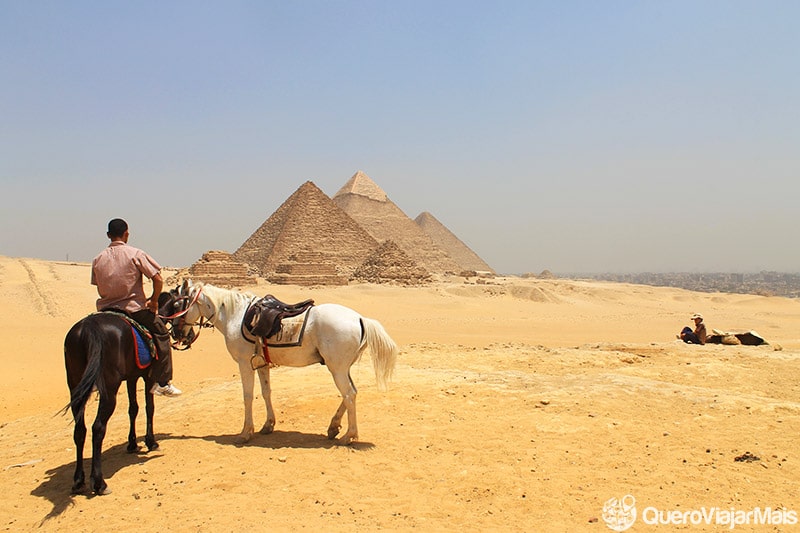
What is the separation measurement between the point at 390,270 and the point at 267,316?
139ft

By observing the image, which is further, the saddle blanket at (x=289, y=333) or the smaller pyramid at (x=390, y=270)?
the smaller pyramid at (x=390, y=270)

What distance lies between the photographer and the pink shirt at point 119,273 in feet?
15.4

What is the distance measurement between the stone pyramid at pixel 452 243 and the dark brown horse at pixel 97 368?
10516 centimetres

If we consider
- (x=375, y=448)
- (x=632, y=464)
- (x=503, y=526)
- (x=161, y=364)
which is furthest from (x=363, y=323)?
(x=632, y=464)

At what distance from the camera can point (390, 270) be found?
47625 mm

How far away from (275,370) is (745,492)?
7.41 metres

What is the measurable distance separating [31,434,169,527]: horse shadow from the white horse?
92 centimetres

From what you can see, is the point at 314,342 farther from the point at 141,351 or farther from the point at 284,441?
the point at 141,351

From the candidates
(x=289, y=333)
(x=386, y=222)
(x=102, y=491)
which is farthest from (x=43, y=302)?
(x=386, y=222)

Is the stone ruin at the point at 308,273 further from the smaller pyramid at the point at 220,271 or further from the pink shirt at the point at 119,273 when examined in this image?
the pink shirt at the point at 119,273

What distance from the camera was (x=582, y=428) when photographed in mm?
5508

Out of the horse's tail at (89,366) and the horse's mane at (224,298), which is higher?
the horse's mane at (224,298)

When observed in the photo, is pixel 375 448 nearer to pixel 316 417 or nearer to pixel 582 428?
pixel 316 417

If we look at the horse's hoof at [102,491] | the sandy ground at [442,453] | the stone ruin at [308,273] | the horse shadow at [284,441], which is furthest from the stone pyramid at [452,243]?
the horse's hoof at [102,491]
